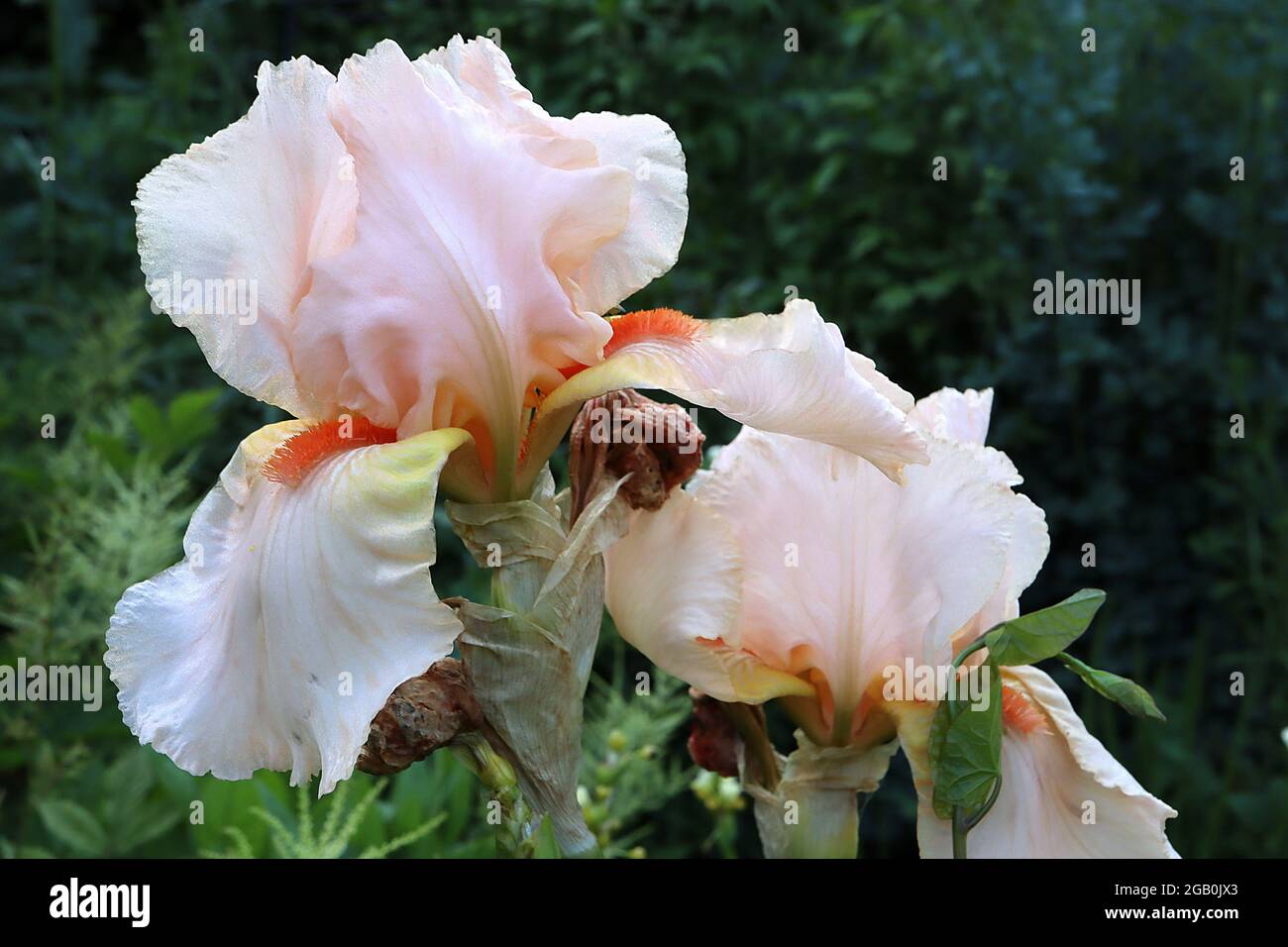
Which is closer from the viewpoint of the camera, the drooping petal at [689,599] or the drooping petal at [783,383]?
the drooping petal at [783,383]

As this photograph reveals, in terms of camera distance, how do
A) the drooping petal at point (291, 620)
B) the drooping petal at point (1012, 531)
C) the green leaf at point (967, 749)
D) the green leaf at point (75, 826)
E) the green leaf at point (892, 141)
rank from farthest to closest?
the green leaf at point (892, 141)
the green leaf at point (75, 826)
the drooping petal at point (1012, 531)
the green leaf at point (967, 749)
the drooping petal at point (291, 620)

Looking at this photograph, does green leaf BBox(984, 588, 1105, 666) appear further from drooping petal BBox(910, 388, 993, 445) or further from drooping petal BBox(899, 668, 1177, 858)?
drooping petal BBox(910, 388, 993, 445)

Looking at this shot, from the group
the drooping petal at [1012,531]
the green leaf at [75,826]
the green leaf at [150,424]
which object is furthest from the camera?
the green leaf at [150,424]

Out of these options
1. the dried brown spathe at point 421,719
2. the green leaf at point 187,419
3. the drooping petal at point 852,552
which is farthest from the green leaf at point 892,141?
the dried brown spathe at point 421,719

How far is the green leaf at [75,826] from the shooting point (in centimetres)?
172

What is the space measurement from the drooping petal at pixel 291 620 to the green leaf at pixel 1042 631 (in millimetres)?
395

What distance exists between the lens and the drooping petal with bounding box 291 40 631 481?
3.00 feet

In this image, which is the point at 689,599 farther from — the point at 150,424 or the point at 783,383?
the point at 150,424

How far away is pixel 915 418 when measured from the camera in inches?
43.1

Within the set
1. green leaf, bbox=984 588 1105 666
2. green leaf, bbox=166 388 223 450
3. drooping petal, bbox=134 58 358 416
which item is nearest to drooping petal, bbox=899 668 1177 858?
green leaf, bbox=984 588 1105 666

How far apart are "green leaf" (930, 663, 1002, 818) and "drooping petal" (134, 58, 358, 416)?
0.55 metres

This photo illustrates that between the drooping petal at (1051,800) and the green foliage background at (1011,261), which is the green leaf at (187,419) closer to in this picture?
the green foliage background at (1011,261)

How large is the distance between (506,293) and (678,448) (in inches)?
7.6

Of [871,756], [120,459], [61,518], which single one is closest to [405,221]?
[871,756]
